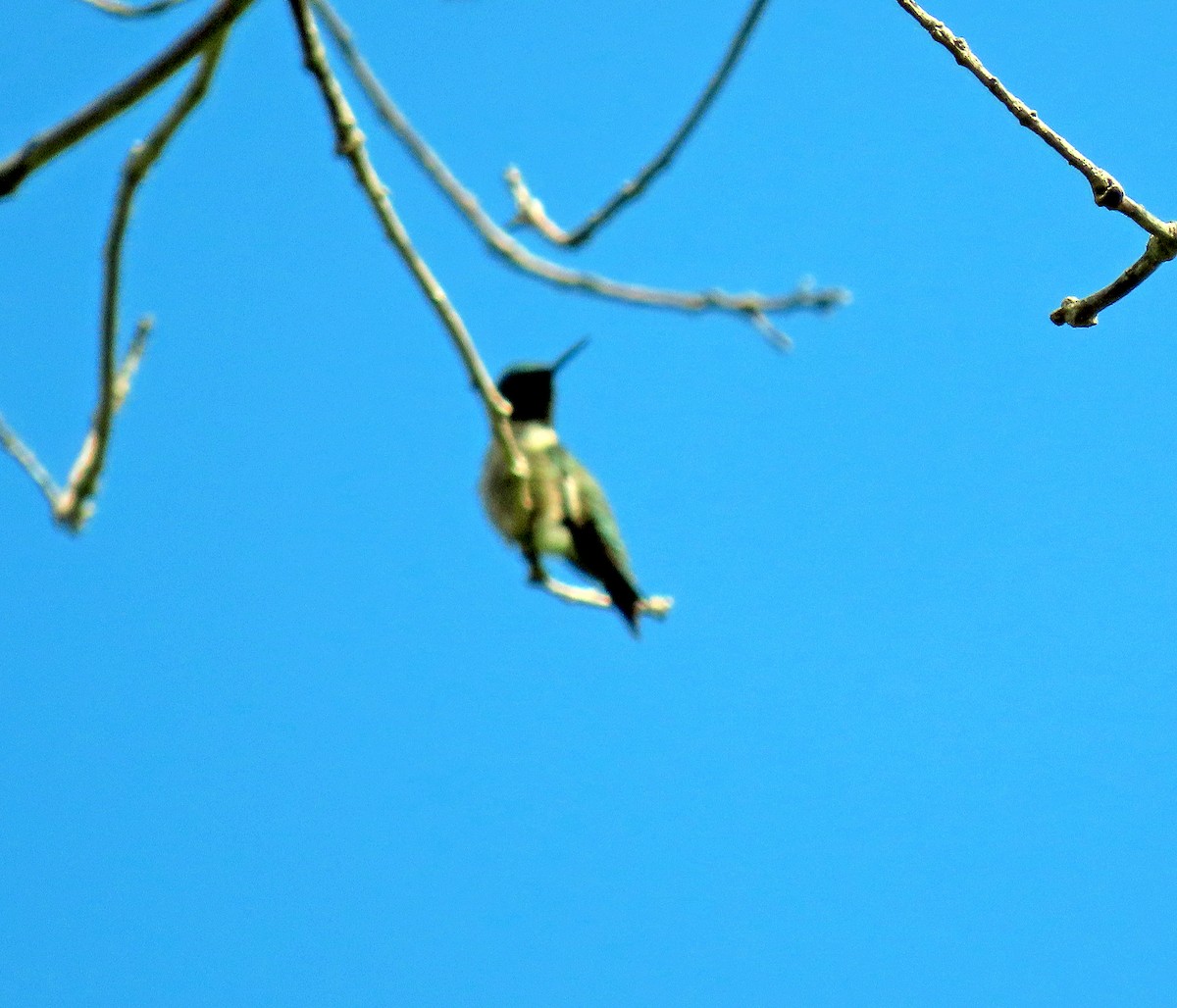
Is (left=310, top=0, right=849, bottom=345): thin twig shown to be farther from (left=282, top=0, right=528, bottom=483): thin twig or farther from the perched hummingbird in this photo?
the perched hummingbird

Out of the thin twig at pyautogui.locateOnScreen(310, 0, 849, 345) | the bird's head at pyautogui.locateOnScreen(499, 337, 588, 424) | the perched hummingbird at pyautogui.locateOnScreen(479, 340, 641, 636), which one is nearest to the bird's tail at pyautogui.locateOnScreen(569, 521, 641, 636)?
the perched hummingbird at pyautogui.locateOnScreen(479, 340, 641, 636)

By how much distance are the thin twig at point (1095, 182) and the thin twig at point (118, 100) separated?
119cm

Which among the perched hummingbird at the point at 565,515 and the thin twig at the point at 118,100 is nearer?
the thin twig at the point at 118,100

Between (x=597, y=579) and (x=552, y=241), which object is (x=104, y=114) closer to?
(x=552, y=241)

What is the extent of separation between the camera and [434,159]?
259cm

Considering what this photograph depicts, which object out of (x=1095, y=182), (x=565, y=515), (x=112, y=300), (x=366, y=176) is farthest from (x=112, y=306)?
(x=565, y=515)

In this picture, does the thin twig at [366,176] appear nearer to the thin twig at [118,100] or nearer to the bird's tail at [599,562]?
the thin twig at [118,100]

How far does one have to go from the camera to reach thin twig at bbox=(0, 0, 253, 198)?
1.70m

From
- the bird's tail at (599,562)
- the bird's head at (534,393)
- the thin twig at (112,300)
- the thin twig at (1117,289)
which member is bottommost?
the thin twig at (112,300)

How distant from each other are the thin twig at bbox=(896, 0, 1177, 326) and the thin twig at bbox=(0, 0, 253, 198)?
1.19 m

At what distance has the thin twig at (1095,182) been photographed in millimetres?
2262

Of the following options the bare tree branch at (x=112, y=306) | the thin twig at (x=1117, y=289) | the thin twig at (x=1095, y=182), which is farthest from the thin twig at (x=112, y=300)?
the thin twig at (x=1117, y=289)

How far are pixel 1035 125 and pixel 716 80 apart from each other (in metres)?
0.65

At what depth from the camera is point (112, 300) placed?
7.29ft
